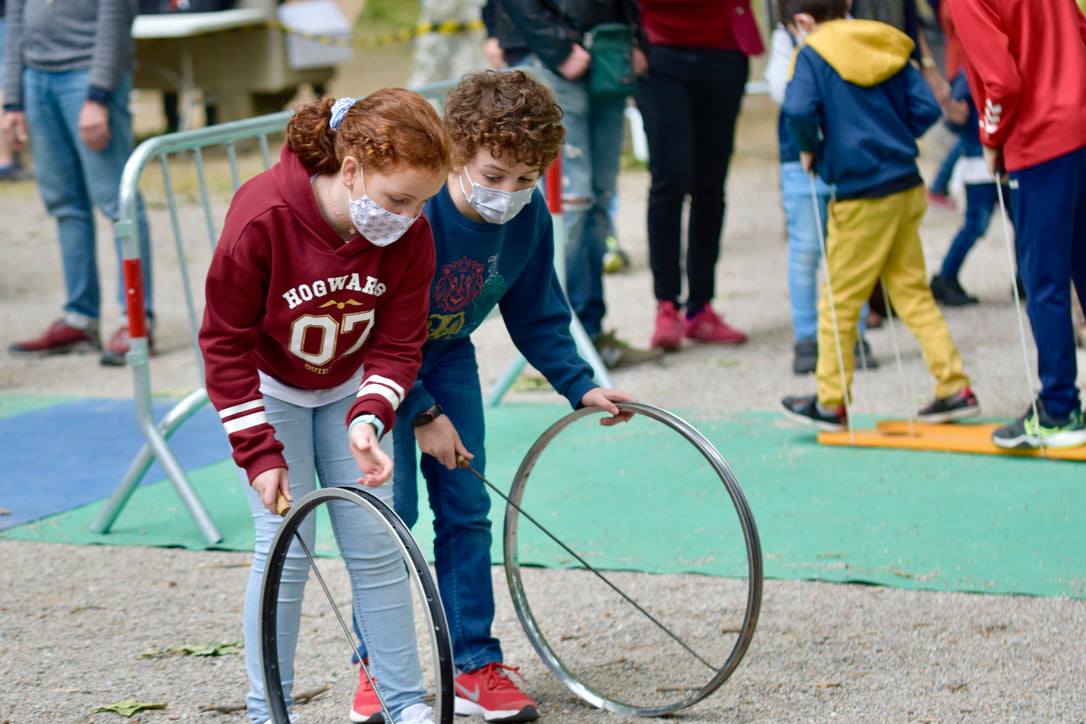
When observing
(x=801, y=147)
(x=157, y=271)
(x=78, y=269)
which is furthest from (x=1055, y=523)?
(x=157, y=271)

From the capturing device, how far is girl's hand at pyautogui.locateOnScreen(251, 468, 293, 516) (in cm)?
283

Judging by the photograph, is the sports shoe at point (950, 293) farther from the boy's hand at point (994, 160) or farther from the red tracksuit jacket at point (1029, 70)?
the red tracksuit jacket at point (1029, 70)

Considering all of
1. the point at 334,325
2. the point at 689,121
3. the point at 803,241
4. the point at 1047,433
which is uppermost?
the point at 334,325

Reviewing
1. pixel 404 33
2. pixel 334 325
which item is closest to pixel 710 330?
pixel 334 325

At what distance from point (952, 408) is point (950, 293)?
7.27 feet

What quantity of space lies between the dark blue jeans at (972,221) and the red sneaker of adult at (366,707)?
5.05 meters

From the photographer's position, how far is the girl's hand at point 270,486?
283cm

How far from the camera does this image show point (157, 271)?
9.62 m

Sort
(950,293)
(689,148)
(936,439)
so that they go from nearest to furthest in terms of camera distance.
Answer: (936,439) < (689,148) < (950,293)

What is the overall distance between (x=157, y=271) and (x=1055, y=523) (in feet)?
21.8

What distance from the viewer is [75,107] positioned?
6.91m

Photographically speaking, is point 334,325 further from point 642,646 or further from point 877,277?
point 877,277

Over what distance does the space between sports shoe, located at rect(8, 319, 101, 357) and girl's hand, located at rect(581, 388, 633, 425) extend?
4826mm

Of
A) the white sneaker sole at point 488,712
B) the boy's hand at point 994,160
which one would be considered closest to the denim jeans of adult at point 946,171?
the boy's hand at point 994,160
